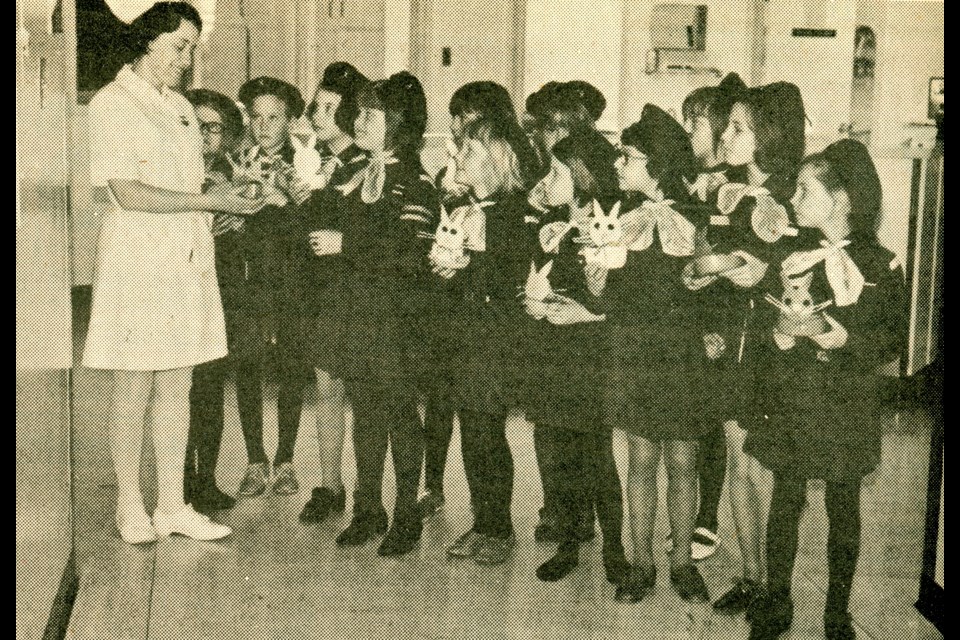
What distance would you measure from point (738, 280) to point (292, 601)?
1013mm

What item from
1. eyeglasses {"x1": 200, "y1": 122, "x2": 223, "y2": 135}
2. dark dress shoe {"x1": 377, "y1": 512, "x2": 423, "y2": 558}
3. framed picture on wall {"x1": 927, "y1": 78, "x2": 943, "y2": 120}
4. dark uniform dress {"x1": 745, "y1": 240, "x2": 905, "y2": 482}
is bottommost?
dark dress shoe {"x1": 377, "y1": 512, "x2": 423, "y2": 558}

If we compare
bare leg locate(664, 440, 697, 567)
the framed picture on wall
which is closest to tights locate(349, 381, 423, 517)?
bare leg locate(664, 440, 697, 567)

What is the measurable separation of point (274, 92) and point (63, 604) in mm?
1022

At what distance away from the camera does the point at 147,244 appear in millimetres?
2598

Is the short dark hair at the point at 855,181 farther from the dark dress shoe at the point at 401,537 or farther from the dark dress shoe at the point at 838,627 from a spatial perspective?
the dark dress shoe at the point at 401,537

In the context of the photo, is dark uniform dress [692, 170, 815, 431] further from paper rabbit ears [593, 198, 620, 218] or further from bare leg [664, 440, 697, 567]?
paper rabbit ears [593, 198, 620, 218]

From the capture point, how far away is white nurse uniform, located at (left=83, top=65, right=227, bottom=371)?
2.56 meters

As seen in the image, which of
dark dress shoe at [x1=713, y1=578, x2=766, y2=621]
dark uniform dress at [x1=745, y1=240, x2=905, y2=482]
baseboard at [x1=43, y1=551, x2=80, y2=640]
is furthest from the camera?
dark dress shoe at [x1=713, y1=578, x2=766, y2=621]

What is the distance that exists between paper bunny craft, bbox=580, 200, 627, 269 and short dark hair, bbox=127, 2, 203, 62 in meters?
0.82

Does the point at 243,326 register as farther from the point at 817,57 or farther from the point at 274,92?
the point at 817,57

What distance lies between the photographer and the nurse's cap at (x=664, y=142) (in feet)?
8.29

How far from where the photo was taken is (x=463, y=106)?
2588 millimetres
